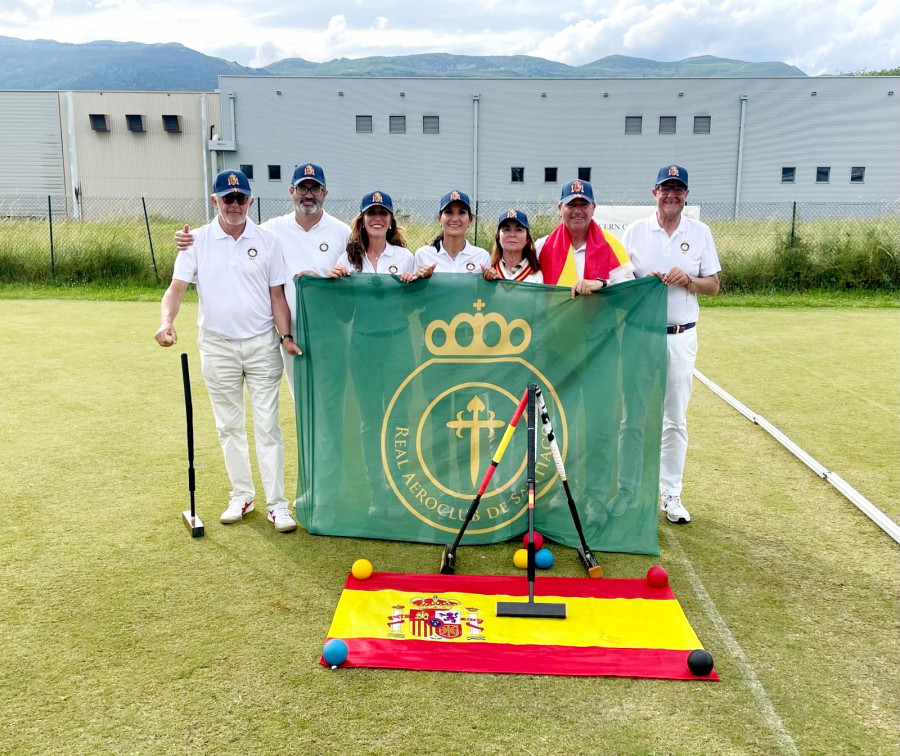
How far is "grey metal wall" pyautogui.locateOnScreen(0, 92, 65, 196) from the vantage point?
41281mm

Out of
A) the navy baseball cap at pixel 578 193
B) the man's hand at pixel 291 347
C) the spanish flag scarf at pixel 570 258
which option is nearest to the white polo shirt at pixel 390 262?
the man's hand at pixel 291 347

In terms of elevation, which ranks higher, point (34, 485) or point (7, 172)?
point (7, 172)

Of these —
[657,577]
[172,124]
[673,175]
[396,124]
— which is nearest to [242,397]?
[657,577]

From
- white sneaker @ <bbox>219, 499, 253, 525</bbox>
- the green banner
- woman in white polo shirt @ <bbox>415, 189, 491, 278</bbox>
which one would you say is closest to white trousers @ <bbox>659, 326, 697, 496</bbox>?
the green banner

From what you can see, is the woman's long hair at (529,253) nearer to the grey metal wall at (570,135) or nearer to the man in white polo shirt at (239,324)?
the man in white polo shirt at (239,324)

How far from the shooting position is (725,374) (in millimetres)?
9820

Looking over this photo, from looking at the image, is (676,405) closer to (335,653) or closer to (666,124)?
(335,653)

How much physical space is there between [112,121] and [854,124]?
119 ft

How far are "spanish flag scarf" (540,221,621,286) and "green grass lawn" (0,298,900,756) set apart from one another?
171 centimetres

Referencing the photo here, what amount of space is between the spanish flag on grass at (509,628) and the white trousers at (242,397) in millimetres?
1204

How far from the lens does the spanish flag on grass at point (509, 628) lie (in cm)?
363

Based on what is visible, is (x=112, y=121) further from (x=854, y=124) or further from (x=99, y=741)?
(x=99, y=741)

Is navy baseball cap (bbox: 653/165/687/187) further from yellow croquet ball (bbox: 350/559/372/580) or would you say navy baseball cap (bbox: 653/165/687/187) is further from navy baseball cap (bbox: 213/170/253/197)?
yellow croquet ball (bbox: 350/559/372/580)

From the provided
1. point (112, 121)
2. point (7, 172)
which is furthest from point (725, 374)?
point (7, 172)
